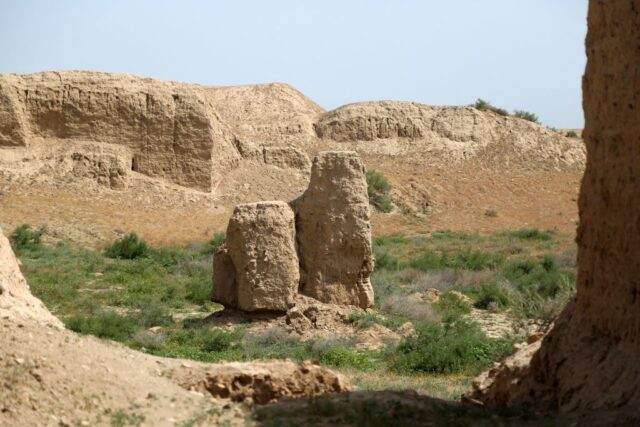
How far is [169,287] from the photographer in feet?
61.8

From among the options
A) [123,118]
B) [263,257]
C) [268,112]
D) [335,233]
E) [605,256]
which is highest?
[268,112]

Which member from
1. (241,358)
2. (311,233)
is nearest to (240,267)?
(311,233)

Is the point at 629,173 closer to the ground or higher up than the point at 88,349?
higher up

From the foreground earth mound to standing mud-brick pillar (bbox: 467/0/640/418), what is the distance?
6.60 feet

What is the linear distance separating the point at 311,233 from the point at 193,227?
56.0 feet

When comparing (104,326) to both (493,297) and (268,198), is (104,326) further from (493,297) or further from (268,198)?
(268,198)

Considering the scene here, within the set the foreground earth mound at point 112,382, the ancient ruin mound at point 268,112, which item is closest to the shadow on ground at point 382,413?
the foreground earth mound at point 112,382

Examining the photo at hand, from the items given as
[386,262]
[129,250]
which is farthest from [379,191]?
[386,262]

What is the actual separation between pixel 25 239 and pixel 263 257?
13.7 m

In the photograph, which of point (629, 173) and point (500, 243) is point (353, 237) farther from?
point (500, 243)

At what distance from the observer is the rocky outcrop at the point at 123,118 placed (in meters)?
33.5

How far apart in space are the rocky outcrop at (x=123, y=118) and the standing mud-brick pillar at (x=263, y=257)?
20.4 metres

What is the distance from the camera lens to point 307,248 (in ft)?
50.0

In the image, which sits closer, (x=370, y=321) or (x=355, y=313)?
(x=370, y=321)
